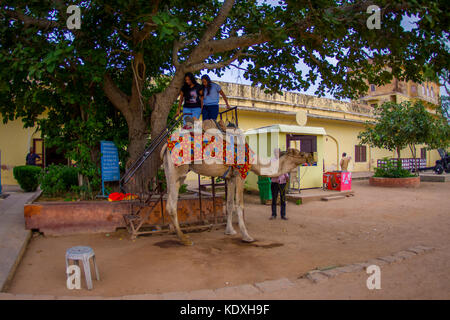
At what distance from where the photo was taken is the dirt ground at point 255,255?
3994 mm

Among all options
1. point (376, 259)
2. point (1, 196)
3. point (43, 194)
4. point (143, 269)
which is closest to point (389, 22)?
point (376, 259)

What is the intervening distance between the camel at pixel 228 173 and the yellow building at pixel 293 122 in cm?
823

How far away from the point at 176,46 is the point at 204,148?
2.99 m

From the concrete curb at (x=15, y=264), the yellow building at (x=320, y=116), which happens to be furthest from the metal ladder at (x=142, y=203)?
the yellow building at (x=320, y=116)

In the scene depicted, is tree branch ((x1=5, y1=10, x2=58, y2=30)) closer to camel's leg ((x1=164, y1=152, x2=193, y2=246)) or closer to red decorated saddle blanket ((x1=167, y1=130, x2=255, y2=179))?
red decorated saddle blanket ((x1=167, y1=130, x2=255, y2=179))

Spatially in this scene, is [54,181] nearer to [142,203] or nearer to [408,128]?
[142,203]

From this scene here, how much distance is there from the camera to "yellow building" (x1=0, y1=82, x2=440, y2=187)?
14.2m

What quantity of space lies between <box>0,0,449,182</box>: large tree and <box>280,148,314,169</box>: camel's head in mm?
2130

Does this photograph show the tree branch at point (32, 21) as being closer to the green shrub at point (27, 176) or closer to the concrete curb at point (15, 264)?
the concrete curb at point (15, 264)

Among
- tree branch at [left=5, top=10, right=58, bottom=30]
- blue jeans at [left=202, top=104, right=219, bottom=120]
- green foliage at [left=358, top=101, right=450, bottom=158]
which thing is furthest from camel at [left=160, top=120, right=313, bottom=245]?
green foliage at [left=358, top=101, right=450, bottom=158]

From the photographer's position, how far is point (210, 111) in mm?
6551

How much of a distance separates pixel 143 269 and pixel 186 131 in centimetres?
258

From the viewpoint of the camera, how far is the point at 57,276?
435 centimetres

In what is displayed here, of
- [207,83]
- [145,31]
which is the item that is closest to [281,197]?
[207,83]
